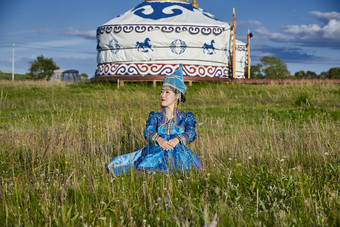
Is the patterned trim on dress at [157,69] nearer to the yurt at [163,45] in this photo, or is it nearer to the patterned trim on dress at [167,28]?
the yurt at [163,45]

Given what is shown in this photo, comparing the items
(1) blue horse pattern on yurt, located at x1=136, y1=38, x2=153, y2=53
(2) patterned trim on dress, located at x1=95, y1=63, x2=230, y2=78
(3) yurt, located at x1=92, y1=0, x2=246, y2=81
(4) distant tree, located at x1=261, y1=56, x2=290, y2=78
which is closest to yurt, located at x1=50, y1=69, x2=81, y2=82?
(3) yurt, located at x1=92, y1=0, x2=246, y2=81

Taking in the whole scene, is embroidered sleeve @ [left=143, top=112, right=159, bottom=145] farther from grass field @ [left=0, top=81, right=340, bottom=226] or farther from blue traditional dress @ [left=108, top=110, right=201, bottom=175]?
grass field @ [left=0, top=81, right=340, bottom=226]

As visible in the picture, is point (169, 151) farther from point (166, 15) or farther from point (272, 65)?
point (272, 65)

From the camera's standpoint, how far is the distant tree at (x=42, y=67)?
163 feet

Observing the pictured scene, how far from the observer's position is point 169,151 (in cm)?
368

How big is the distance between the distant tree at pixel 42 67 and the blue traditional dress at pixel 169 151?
160 ft

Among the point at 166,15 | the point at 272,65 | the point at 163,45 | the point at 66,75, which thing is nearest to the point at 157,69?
the point at 163,45

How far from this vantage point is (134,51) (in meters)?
17.9

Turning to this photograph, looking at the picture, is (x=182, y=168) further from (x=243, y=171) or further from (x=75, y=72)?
(x=75, y=72)

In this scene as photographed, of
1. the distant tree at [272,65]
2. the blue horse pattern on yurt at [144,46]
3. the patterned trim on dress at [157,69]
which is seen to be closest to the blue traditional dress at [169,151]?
the patterned trim on dress at [157,69]

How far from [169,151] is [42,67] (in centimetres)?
4957

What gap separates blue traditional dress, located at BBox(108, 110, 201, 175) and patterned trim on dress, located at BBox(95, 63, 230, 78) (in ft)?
45.9

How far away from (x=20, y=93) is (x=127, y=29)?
18.2 ft

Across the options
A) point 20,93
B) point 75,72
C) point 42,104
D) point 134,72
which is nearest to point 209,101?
point 42,104
